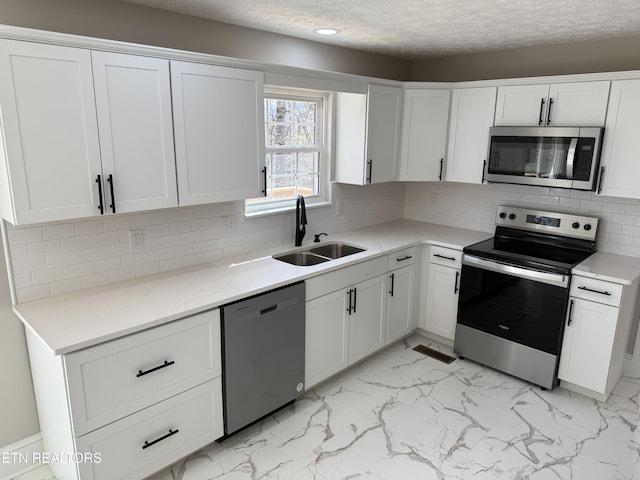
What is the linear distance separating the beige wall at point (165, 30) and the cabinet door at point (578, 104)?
1.56 metres

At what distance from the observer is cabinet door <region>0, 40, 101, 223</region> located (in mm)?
1771

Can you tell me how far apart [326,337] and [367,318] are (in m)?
0.45

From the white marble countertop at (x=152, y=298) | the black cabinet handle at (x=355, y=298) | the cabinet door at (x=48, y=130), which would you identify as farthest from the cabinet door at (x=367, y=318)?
the cabinet door at (x=48, y=130)

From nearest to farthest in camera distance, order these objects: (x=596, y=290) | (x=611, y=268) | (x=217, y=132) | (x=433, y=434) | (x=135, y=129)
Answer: (x=135, y=129), (x=217, y=132), (x=433, y=434), (x=596, y=290), (x=611, y=268)

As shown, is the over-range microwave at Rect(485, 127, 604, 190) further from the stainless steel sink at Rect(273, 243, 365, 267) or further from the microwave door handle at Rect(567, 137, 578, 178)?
the stainless steel sink at Rect(273, 243, 365, 267)

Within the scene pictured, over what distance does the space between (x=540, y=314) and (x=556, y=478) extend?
1.07 m

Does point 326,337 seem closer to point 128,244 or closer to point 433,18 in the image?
point 128,244

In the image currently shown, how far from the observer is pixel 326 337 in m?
2.95

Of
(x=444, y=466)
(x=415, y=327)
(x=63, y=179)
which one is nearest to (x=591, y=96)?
(x=415, y=327)

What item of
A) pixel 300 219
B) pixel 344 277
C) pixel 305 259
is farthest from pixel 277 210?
pixel 344 277

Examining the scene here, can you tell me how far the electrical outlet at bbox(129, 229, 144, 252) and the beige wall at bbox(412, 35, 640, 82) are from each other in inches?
119

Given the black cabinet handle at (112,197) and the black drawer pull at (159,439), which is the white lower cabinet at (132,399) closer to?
the black drawer pull at (159,439)

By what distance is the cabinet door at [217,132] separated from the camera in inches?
90.9

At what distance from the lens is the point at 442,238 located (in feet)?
12.1
